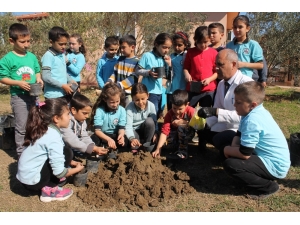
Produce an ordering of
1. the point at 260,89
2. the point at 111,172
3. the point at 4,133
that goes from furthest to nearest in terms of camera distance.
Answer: the point at 4,133, the point at 111,172, the point at 260,89

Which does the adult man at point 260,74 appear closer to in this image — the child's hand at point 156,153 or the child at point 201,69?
the child at point 201,69

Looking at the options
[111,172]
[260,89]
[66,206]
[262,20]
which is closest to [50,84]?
[111,172]

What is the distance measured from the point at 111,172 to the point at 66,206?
723 millimetres

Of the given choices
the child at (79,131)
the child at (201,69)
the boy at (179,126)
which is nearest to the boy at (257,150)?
the boy at (179,126)

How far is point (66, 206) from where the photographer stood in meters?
3.06

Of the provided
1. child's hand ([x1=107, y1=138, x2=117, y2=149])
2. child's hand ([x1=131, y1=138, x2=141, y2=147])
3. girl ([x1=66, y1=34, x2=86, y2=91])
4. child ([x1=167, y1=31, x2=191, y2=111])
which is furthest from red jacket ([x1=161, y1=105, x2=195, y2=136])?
girl ([x1=66, y1=34, x2=86, y2=91])

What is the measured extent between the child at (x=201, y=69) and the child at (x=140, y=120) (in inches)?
27.9

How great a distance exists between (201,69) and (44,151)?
8.58ft

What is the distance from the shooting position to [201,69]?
4383 mm

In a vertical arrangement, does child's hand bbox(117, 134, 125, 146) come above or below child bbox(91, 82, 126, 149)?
below

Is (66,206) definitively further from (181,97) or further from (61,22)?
(61,22)

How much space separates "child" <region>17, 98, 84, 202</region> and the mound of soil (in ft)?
1.34

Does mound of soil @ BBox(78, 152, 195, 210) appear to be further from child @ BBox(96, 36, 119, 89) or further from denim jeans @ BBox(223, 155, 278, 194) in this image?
child @ BBox(96, 36, 119, 89)

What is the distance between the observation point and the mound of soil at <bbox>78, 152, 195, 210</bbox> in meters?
3.10
